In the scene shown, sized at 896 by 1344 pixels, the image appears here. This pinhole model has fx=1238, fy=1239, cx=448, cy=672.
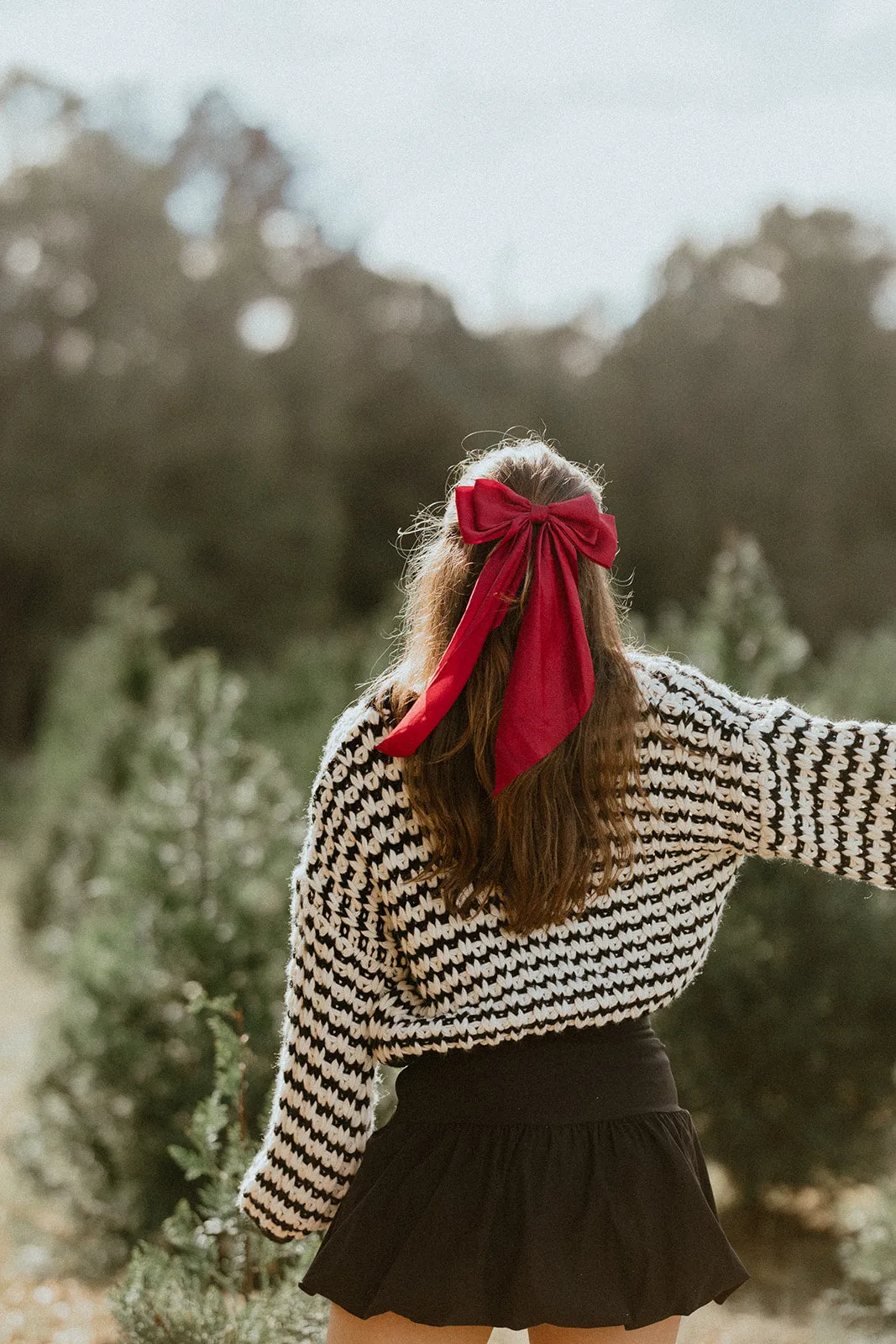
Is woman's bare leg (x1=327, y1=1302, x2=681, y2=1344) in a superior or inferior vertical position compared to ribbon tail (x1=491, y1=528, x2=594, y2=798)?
inferior

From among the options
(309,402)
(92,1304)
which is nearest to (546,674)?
(92,1304)

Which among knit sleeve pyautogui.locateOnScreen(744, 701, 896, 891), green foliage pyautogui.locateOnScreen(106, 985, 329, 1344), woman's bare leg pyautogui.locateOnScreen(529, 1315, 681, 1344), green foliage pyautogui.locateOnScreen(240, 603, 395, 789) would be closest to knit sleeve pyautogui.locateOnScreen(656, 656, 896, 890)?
knit sleeve pyautogui.locateOnScreen(744, 701, 896, 891)

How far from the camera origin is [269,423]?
2030cm

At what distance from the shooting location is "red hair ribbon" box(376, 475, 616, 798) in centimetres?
139

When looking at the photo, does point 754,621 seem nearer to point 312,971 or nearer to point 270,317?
point 312,971

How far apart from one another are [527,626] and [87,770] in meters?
6.29

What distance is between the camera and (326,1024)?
152 cm

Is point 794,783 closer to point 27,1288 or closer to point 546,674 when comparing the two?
point 546,674

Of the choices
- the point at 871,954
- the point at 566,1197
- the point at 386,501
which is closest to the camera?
the point at 566,1197

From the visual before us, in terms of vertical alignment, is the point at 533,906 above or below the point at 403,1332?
above

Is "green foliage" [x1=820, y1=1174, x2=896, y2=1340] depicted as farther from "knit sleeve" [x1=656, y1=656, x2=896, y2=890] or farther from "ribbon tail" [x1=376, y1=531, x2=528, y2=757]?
"ribbon tail" [x1=376, y1=531, x2=528, y2=757]

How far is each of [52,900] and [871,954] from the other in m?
4.75

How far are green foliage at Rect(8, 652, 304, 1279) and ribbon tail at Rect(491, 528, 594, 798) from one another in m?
2.20

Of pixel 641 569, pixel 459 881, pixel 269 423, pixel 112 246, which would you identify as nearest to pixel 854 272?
pixel 641 569
